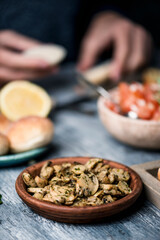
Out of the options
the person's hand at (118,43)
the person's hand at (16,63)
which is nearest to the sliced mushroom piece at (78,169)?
the person's hand at (16,63)

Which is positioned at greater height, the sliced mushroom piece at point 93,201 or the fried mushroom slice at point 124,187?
the fried mushroom slice at point 124,187

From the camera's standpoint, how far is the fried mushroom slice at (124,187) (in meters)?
0.81

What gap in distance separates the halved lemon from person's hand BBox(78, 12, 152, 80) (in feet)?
A: 2.44

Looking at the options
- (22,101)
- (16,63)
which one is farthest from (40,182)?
(16,63)

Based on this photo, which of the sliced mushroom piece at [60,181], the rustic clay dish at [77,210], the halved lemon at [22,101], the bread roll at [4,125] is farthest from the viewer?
the halved lemon at [22,101]

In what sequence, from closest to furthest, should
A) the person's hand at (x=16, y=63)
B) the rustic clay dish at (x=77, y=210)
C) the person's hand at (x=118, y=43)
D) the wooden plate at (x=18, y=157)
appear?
the rustic clay dish at (x=77, y=210) → the wooden plate at (x=18, y=157) → the person's hand at (x=16, y=63) → the person's hand at (x=118, y=43)

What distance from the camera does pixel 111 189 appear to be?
2.67 ft

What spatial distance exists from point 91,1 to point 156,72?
2.91ft

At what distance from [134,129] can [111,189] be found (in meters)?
0.35

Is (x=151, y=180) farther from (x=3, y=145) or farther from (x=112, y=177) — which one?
(x=3, y=145)

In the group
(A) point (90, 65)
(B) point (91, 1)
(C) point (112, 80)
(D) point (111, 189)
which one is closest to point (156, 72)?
(C) point (112, 80)

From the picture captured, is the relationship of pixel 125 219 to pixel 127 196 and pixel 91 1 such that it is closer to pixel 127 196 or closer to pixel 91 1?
pixel 127 196

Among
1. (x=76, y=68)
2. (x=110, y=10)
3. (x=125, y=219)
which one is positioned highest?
(x=110, y=10)

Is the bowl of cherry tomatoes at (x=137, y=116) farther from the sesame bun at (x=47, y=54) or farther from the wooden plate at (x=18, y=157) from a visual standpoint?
the sesame bun at (x=47, y=54)
